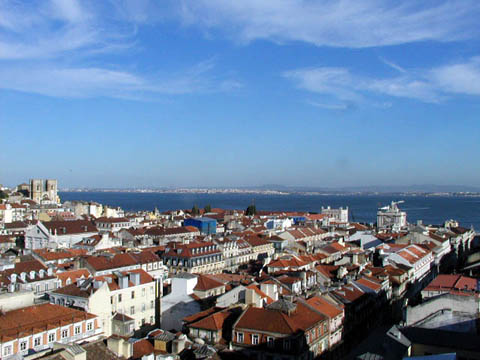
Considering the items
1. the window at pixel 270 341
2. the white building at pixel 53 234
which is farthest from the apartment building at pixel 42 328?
the white building at pixel 53 234

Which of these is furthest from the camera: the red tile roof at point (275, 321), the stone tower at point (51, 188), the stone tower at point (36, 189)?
the stone tower at point (51, 188)

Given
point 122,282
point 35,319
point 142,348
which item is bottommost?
point 142,348

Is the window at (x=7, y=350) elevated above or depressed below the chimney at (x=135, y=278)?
below

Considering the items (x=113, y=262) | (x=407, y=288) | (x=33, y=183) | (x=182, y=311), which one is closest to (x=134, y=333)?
(x=182, y=311)

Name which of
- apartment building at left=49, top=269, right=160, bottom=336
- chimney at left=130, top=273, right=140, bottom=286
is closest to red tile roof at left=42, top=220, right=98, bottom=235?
apartment building at left=49, top=269, right=160, bottom=336

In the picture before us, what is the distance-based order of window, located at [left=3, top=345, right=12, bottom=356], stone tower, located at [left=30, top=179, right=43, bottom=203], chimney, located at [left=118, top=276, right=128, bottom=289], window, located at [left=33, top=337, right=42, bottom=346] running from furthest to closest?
stone tower, located at [left=30, top=179, right=43, bottom=203]
chimney, located at [left=118, top=276, right=128, bottom=289]
window, located at [left=33, top=337, right=42, bottom=346]
window, located at [left=3, top=345, right=12, bottom=356]

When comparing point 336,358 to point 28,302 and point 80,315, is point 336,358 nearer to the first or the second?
point 80,315

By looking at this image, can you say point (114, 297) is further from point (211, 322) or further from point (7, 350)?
point (7, 350)

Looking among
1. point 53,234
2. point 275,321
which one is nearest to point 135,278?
point 275,321

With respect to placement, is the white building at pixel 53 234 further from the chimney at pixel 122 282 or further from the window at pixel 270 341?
the window at pixel 270 341

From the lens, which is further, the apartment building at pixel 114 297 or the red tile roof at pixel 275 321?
the apartment building at pixel 114 297

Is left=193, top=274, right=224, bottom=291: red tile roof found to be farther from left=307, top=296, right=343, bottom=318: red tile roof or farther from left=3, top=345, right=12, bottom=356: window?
left=3, top=345, right=12, bottom=356: window

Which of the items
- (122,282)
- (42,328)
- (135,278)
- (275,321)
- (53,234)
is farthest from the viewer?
(53,234)
